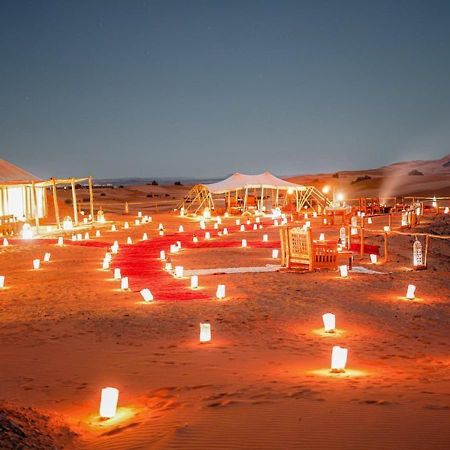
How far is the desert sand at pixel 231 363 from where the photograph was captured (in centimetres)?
494

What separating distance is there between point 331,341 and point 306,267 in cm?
658

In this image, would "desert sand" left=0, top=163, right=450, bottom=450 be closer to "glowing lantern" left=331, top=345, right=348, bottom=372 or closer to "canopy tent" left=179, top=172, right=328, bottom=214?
"glowing lantern" left=331, top=345, right=348, bottom=372

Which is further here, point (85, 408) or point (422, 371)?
point (422, 371)

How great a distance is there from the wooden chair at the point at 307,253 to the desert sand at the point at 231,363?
25.2 inches

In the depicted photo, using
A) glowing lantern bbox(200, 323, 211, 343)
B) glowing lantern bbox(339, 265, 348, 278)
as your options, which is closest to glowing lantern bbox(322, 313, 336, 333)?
glowing lantern bbox(200, 323, 211, 343)

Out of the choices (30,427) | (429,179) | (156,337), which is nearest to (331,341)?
(156,337)

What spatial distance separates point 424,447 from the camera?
4453mm

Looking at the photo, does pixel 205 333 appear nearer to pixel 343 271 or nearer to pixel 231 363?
pixel 231 363

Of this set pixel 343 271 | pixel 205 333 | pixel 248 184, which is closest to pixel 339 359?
pixel 205 333

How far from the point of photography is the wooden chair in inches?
588

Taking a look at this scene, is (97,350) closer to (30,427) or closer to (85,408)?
(85,408)

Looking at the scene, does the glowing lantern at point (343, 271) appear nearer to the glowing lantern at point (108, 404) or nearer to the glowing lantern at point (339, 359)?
the glowing lantern at point (339, 359)

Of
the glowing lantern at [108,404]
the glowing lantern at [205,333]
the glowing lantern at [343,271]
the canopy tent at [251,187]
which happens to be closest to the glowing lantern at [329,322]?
the glowing lantern at [205,333]

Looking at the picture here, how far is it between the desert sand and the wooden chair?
64 cm
